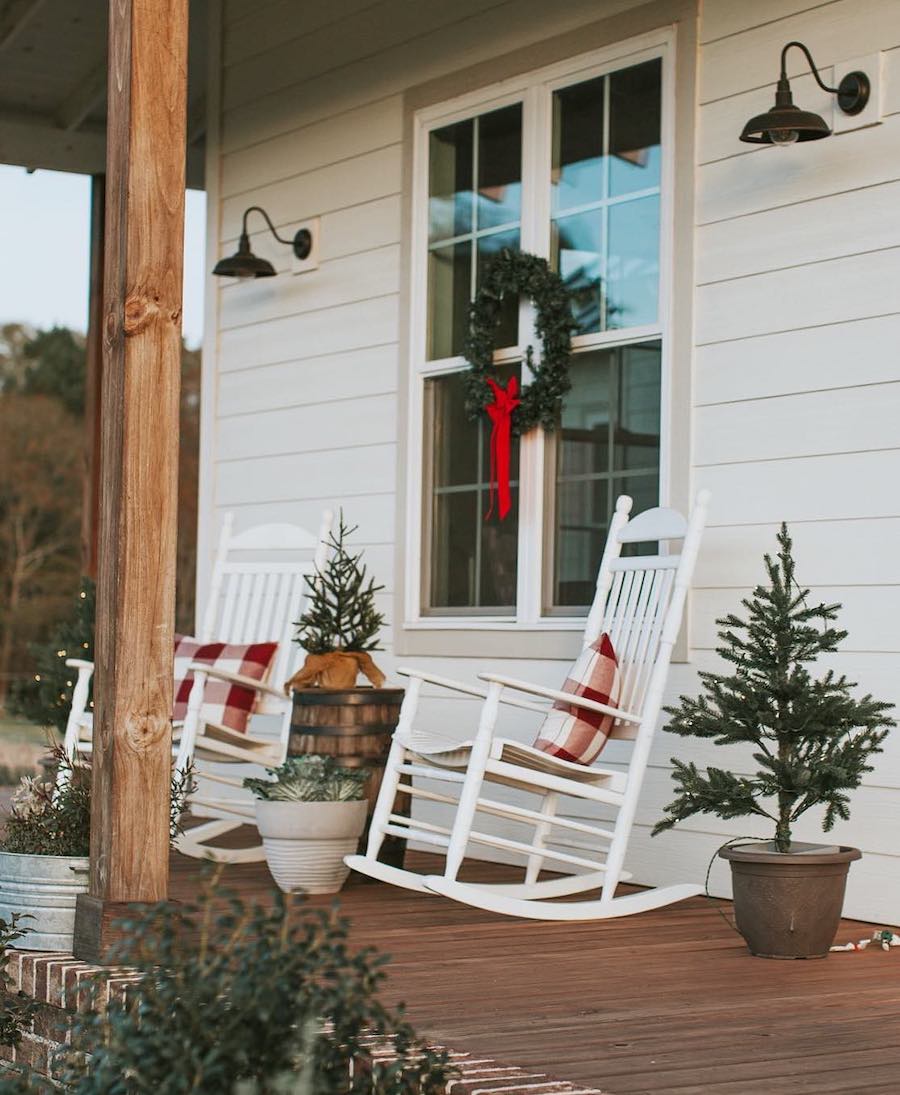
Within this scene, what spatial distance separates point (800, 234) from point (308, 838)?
2.08m

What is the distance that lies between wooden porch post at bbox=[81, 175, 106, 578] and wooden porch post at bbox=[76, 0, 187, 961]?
5.04m

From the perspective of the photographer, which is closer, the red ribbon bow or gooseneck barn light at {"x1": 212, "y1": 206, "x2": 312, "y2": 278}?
the red ribbon bow

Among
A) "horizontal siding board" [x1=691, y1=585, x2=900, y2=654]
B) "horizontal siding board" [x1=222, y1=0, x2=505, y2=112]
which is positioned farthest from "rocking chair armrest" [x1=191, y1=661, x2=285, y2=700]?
"horizontal siding board" [x1=222, y1=0, x2=505, y2=112]

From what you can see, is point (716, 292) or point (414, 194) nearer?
point (716, 292)

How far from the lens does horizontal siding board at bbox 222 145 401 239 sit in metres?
5.94

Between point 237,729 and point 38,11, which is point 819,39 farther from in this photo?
point 38,11

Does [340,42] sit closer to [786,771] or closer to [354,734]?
[354,734]

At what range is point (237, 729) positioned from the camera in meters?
5.42

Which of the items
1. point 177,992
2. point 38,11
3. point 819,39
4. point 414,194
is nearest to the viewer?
point 177,992

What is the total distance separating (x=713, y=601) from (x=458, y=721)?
1236 mm

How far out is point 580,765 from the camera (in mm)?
4359

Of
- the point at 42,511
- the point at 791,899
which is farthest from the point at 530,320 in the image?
the point at 42,511

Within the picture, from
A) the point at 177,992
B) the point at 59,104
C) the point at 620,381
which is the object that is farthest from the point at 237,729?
the point at 59,104

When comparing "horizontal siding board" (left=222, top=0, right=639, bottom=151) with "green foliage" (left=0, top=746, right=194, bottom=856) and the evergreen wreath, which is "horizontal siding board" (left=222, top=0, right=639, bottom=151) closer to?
the evergreen wreath
